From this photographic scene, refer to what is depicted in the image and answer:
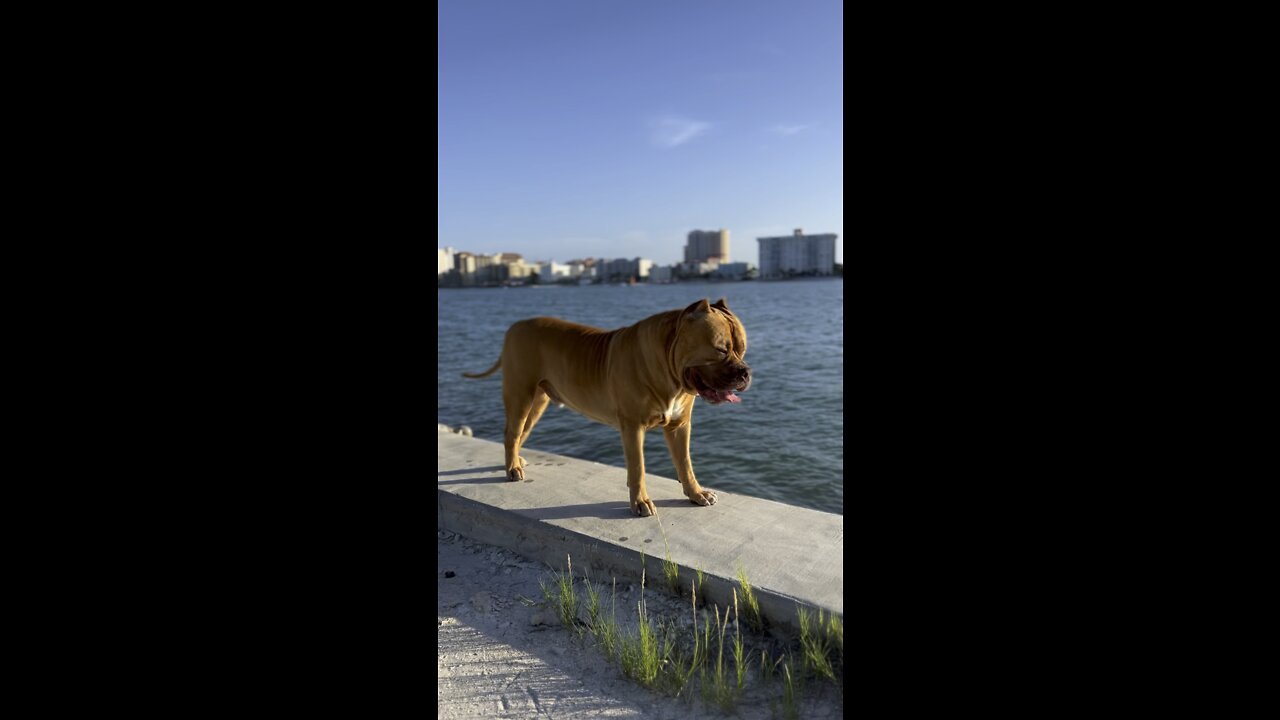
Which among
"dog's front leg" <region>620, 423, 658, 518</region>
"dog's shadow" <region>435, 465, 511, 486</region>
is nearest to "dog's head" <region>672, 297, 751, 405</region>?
"dog's front leg" <region>620, 423, 658, 518</region>

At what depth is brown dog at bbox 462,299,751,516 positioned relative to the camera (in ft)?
13.3

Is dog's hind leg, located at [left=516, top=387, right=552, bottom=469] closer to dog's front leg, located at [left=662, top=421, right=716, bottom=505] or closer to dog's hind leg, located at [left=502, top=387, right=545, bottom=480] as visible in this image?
dog's hind leg, located at [left=502, top=387, right=545, bottom=480]

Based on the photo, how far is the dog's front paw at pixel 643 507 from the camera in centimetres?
457

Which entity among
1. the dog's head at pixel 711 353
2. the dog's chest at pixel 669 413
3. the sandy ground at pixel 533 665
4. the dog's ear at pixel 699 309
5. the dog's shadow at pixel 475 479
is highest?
the dog's ear at pixel 699 309

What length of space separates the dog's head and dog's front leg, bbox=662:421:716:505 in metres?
0.69

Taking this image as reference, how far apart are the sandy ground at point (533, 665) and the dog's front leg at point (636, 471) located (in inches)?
25.6

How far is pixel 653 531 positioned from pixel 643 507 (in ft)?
0.86

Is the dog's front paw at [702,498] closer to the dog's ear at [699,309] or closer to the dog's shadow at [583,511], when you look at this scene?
the dog's shadow at [583,511]


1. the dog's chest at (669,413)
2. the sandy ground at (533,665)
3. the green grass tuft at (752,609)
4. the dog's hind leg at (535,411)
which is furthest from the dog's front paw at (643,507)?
the dog's hind leg at (535,411)
